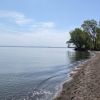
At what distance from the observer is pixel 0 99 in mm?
19766

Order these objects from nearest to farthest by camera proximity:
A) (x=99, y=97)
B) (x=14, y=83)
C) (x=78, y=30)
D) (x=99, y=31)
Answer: (x=99, y=97) → (x=14, y=83) → (x=99, y=31) → (x=78, y=30)

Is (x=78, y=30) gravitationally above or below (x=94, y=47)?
above

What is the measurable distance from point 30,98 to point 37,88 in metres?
4.63

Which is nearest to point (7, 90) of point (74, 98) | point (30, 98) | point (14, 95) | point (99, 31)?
point (14, 95)

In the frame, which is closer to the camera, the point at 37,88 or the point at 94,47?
the point at 37,88

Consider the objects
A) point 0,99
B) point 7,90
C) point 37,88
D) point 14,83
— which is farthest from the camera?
point 14,83

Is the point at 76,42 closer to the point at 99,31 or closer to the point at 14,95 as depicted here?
the point at 99,31

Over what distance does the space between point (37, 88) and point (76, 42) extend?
112m

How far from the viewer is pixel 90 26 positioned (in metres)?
128

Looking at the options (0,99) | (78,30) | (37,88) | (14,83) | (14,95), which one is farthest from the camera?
(78,30)

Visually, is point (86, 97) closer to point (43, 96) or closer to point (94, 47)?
point (43, 96)

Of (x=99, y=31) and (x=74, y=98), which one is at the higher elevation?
(x=99, y=31)

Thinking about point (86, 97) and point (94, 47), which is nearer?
point (86, 97)

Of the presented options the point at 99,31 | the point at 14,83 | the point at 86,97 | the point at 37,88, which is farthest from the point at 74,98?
the point at 99,31
